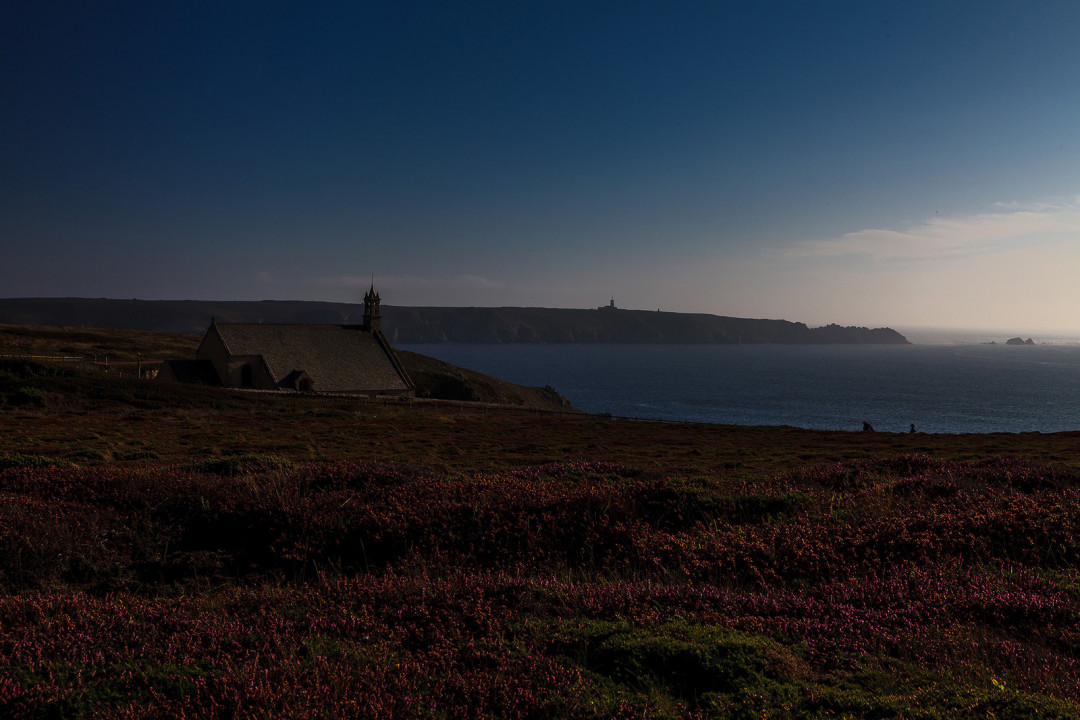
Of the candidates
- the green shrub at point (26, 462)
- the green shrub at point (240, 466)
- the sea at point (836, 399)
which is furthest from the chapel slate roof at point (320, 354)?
the green shrub at point (240, 466)

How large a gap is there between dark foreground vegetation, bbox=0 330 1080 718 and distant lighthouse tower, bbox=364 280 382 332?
2414 inches

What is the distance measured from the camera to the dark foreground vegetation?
416 cm

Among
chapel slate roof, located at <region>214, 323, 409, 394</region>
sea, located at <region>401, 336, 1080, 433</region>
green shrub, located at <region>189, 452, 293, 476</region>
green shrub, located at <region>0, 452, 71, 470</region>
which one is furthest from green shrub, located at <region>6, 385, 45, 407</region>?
sea, located at <region>401, 336, 1080, 433</region>

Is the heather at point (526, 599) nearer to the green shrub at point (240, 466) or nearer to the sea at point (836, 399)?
the green shrub at point (240, 466)

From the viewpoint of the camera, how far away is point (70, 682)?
4273 millimetres

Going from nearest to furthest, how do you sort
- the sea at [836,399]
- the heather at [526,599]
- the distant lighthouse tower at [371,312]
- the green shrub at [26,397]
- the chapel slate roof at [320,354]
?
1. the heather at [526,599]
2. the green shrub at [26,397]
3. the chapel slate roof at [320,354]
4. the distant lighthouse tower at [371,312]
5. the sea at [836,399]

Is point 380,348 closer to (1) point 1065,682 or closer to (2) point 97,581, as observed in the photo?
(2) point 97,581

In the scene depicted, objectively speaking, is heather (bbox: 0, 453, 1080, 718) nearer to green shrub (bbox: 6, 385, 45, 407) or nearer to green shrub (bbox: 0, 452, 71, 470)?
green shrub (bbox: 0, 452, 71, 470)

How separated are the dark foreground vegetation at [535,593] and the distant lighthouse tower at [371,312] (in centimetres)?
6132

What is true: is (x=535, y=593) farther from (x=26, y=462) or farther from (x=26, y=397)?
(x=26, y=397)

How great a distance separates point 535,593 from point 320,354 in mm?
63307

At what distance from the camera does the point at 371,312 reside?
74.6 m

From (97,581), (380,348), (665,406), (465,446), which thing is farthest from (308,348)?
(665,406)

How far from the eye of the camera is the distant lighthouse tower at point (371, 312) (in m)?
73.2
